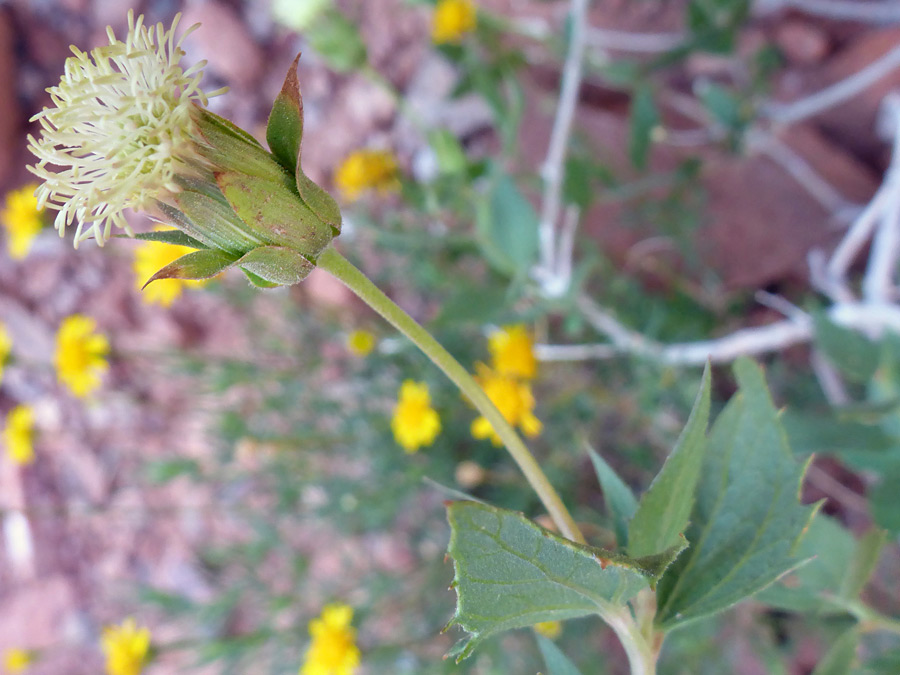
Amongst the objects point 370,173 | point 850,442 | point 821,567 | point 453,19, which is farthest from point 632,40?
point 821,567

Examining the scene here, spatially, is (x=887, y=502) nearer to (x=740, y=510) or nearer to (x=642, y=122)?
(x=740, y=510)

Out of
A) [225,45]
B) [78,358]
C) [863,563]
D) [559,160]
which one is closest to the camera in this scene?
[863,563]

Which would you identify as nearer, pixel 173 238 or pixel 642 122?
pixel 173 238

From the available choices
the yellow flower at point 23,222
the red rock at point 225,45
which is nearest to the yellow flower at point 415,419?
the yellow flower at point 23,222

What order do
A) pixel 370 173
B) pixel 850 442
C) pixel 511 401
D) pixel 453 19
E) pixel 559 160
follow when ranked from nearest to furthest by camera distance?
pixel 850 442
pixel 559 160
pixel 511 401
pixel 453 19
pixel 370 173

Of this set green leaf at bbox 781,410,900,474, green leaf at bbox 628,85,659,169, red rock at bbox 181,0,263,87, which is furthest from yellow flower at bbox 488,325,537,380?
red rock at bbox 181,0,263,87

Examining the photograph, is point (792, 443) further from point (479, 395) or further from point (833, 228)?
point (833, 228)

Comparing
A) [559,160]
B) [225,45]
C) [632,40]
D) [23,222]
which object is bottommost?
[559,160]
